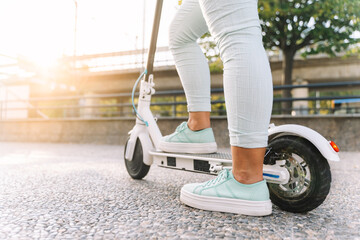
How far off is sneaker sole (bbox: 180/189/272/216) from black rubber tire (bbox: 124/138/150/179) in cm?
81

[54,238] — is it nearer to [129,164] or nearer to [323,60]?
[129,164]

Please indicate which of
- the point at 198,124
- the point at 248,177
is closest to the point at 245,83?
the point at 248,177

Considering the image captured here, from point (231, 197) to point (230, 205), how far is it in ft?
0.12

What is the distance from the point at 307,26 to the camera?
28.0ft

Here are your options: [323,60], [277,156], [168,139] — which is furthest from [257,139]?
[323,60]

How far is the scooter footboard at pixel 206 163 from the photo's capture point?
4.18 ft

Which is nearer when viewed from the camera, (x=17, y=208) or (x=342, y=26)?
(x=17, y=208)

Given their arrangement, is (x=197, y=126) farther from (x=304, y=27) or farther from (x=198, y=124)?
(x=304, y=27)

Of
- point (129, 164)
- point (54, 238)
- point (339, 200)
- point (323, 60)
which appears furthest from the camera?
point (323, 60)

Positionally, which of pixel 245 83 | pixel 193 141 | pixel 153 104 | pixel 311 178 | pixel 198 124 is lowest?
pixel 311 178

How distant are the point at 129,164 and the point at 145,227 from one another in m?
1.12

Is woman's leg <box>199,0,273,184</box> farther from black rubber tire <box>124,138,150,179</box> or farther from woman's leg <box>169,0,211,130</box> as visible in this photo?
black rubber tire <box>124,138,150,179</box>

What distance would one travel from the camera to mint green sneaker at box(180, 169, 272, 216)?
1142 millimetres

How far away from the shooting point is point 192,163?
63.6 inches
